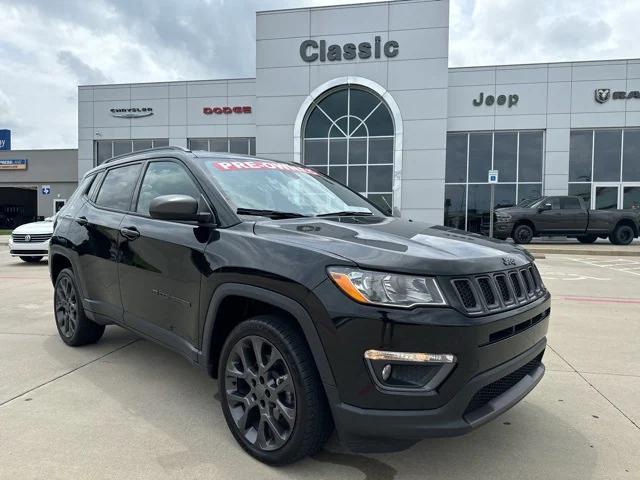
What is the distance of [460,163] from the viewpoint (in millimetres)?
21031

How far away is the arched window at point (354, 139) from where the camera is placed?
2019 centimetres

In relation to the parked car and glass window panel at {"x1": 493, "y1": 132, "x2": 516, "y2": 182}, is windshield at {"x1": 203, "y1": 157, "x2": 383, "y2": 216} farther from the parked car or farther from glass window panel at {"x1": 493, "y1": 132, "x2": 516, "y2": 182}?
glass window panel at {"x1": 493, "y1": 132, "x2": 516, "y2": 182}

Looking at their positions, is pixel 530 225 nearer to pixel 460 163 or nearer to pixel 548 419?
pixel 460 163

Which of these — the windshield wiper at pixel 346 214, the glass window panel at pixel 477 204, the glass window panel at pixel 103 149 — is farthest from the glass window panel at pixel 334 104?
the windshield wiper at pixel 346 214

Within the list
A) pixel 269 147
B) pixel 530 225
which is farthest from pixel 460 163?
pixel 269 147

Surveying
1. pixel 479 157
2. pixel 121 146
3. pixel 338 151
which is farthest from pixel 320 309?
pixel 121 146

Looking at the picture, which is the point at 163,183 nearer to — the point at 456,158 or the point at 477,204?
the point at 477,204

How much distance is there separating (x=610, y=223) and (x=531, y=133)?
557cm

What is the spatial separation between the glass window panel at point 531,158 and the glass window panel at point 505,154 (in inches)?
11.9

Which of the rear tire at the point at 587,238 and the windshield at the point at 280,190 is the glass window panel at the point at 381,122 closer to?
the rear tire at the point at 587,238

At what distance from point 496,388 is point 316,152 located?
19036 mm

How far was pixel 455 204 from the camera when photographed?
2095cm

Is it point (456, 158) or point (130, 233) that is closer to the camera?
point (130, 233)

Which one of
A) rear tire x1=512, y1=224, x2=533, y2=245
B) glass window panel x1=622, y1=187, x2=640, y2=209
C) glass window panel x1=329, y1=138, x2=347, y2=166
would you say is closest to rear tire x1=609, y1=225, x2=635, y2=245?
glass window panel x1=622, y1=187, x2=640, y2=209
